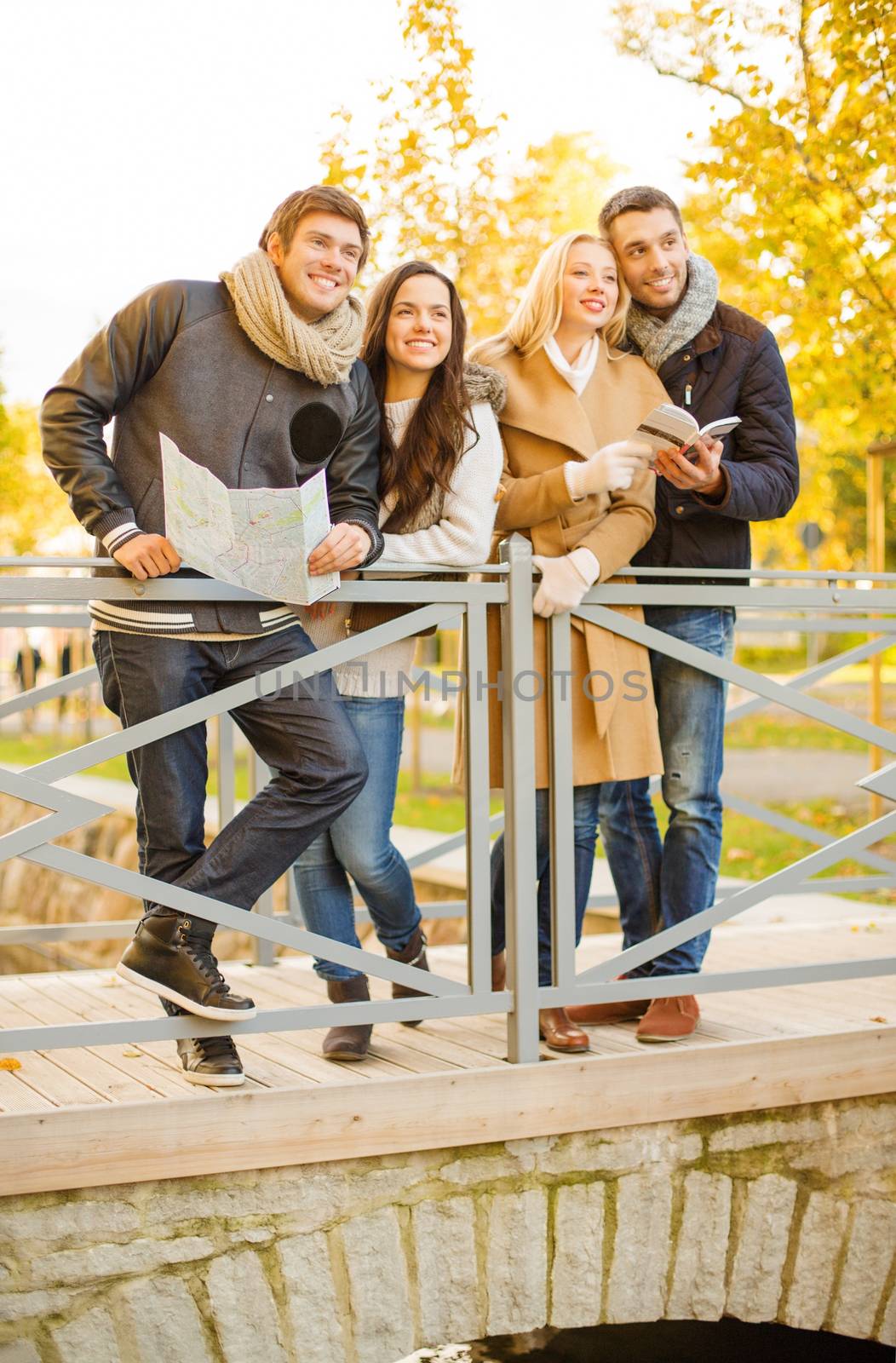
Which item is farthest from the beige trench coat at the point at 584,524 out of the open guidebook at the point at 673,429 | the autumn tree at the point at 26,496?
the autumn tree at the point at 26,496

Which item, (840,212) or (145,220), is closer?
(840,212)

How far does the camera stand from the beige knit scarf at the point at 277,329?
293 cm

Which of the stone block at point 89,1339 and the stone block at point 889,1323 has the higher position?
the stone block at point 89,1339

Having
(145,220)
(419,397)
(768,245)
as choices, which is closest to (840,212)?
(768,245)

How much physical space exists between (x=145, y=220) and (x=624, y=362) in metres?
26.6

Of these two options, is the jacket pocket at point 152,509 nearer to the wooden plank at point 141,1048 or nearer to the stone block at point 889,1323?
the wooden plank at point 141,1048

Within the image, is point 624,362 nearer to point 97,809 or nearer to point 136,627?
point 136,627

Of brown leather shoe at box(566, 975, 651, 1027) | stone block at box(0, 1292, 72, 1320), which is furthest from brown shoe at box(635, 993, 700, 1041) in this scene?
stone block at box(0, 1292, 72, 1320)

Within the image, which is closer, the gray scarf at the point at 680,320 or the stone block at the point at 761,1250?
the stone block at the point at 761,1250

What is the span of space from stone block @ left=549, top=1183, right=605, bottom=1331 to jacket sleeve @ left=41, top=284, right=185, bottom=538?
6.08 feet

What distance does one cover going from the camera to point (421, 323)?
3234 mm

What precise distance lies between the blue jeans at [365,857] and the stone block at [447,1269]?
0.64m

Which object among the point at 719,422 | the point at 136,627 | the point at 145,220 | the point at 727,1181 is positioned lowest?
the point at 727,1181

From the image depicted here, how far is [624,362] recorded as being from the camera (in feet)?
11.7
